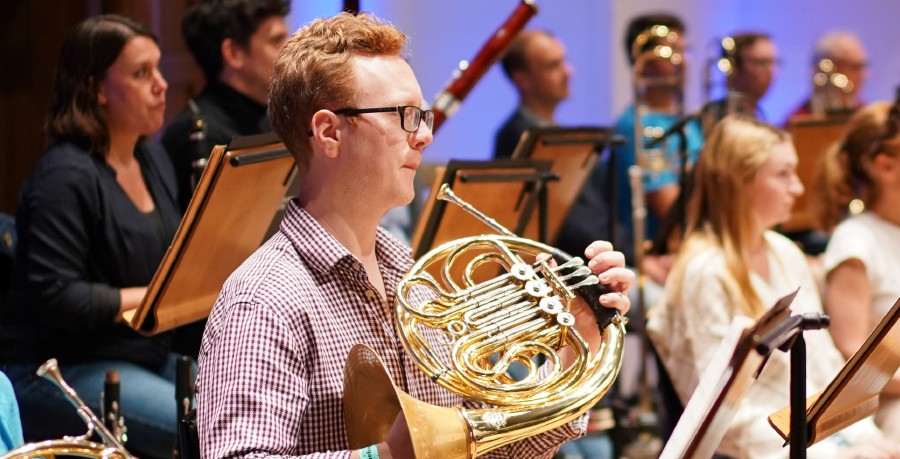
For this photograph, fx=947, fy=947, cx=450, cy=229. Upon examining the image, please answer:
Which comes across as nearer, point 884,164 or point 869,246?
point 869,246

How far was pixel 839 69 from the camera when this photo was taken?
5605 millimetres

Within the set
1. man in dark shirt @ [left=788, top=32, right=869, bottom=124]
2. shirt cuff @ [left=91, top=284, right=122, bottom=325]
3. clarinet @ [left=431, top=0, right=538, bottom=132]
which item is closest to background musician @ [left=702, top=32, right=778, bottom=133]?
man in dark shirt @ [left=788, top=32, right=869, bottom=124]

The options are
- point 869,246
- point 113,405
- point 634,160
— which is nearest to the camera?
point 113,405

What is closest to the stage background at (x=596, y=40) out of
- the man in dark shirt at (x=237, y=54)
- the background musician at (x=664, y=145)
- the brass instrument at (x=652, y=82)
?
the brass instrument at (x=652, y=82)

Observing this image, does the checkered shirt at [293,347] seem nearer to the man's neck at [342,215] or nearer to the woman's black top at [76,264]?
the man's neck at [342,215]

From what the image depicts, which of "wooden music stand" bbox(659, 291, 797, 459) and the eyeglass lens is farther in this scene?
the eyeglass lens

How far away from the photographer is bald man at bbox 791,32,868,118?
17.6ft

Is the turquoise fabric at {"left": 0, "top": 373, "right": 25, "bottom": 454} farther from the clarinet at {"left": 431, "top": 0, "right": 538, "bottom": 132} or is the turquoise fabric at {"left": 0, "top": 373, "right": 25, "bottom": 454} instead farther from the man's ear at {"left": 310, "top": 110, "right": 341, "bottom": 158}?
the clarinet at {"left": 431, "top": 0, "right": 538, "bottom": 132}

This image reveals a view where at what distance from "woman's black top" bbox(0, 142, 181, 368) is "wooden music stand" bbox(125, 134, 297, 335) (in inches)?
11.9

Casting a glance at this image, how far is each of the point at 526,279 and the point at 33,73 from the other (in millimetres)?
2548

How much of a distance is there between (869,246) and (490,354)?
1.73 m

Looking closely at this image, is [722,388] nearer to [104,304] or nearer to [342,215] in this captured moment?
[342,215]

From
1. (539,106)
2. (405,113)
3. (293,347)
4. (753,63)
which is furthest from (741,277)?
(753,63)

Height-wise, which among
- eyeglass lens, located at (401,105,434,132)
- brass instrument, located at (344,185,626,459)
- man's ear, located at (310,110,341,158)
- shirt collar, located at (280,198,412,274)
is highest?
eyeglass lens, located at (401,105,434,132)
